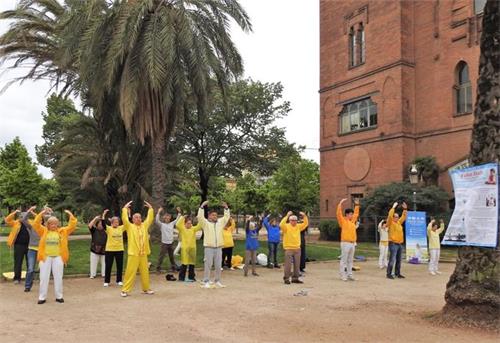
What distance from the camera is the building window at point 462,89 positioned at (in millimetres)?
27344

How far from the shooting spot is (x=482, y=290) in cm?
793

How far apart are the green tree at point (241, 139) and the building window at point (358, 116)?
5.32 metres

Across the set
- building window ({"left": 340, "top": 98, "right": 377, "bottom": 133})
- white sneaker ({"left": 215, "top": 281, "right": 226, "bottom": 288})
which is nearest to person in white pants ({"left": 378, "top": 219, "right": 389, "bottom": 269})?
white sneaker ({"left": 215, "top": 281, "right": 226, "bottom": 288})

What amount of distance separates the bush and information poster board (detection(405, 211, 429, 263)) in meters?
12.6

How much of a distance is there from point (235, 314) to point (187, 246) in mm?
4269

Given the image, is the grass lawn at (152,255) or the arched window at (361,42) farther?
the arched window at (361,42)

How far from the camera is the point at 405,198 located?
85.1 feet

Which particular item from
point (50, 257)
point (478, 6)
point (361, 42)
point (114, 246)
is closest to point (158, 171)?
point (114, 246)

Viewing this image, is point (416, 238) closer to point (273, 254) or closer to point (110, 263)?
point (273, 254)

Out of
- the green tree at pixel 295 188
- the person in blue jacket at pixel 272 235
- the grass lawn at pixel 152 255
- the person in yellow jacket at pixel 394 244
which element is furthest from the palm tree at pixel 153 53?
the green tree at pixel 295 188

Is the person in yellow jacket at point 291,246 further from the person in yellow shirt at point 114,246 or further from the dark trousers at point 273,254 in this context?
the person in yellow shirt at point 114,246

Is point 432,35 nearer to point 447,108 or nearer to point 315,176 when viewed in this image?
point 447,108

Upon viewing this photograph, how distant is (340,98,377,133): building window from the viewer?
104 feet

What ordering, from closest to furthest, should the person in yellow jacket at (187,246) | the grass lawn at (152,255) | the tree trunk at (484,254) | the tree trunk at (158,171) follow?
the tree trunk at (484,254) < the person in yellow jacket at (187,246) < the grass lawn at (152,255) < the tree trunk at (158,171)
